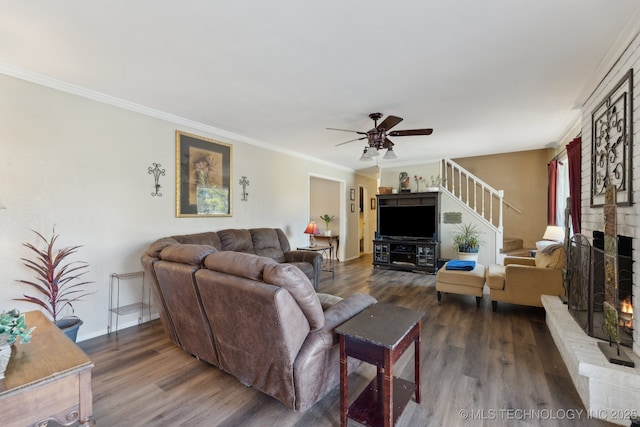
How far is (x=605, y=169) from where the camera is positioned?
2426 mm

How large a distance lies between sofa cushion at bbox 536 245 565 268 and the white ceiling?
173 cm

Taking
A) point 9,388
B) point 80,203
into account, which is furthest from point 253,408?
point 80,203

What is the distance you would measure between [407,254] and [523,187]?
9.73 feet

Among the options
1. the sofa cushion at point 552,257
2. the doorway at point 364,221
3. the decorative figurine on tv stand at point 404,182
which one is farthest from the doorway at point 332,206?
the sofa cushion at point 552,257

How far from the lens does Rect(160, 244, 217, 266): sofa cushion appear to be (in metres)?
2.12

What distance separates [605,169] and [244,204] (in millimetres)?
4416

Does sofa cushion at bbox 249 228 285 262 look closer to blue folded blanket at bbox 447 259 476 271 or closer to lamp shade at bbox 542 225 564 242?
blue folded blanket at bbox 447 259 476 271

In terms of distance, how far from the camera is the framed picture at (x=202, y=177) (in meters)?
3.84

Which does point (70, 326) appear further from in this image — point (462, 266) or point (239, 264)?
point (462, 266)

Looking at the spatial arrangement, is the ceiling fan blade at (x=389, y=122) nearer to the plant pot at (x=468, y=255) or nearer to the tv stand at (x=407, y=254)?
the tv stand at (x=407, y=254)

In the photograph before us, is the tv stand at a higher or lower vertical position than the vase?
lower

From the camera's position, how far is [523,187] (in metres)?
6.30

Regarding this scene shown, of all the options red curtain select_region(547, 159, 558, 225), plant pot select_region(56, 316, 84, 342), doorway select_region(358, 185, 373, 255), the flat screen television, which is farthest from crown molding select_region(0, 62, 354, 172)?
red curtain select_region(547, 159, 558, 225)

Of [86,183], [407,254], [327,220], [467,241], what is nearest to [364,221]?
[327,220]
